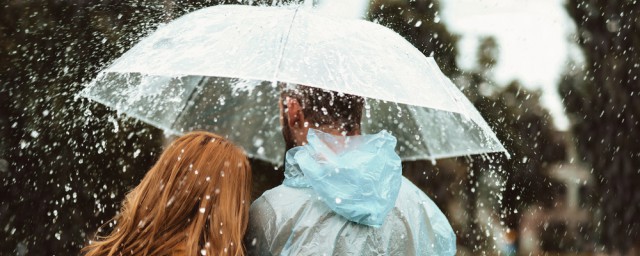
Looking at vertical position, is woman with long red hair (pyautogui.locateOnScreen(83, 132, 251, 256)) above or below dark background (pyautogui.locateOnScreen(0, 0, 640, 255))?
above

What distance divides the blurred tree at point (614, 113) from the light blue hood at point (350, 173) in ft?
21.2

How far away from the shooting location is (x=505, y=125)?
525 inches

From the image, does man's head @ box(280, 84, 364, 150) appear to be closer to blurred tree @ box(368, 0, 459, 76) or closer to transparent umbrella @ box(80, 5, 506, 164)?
transparent umbrella @ box(80, 5, 506, 164)

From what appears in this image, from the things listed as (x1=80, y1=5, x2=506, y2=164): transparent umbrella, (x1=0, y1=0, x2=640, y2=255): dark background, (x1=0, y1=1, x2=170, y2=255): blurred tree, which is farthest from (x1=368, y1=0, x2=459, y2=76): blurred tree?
(x1=80, y1=5, x2=506, y2=164): transparent umbrella

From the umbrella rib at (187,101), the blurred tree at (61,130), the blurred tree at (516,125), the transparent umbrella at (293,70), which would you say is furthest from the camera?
the blurred tree at (516,125)

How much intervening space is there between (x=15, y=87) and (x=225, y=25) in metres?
6.46

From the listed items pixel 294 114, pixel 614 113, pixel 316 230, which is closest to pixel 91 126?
pixel 614 113

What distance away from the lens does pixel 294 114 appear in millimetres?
3178

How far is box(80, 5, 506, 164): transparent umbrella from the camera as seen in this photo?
10.1ft

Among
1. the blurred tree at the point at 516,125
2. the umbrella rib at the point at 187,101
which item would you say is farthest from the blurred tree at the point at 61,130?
the blurred tree at the point at 516,125

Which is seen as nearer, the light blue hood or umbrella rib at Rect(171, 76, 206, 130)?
the light blue hood

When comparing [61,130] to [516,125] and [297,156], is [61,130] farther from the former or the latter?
[516,125]

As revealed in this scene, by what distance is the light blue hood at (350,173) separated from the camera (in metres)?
2.88

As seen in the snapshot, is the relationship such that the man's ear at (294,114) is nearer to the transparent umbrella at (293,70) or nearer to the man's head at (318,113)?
the man's head at (318,113)
